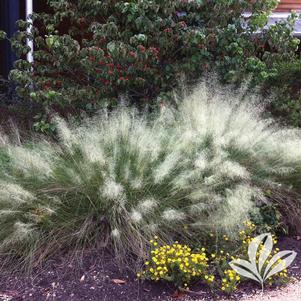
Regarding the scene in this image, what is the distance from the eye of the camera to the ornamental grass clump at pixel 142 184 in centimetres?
435

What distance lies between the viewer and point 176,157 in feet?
16.0

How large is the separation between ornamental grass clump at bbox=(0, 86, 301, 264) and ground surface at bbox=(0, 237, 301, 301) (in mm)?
160

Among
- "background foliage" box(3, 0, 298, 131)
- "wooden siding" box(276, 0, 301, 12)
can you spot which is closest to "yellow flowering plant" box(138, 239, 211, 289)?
"background foliage" box(3, 0, 298, 131)

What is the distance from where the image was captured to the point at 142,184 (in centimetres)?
458

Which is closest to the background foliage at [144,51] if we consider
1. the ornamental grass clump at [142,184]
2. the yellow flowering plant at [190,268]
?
the ornamental grass clump at [142,184]

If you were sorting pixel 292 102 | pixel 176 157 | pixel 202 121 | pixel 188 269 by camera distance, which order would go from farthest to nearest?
pixel 292 102 < pixel 202 121 < pixel 176 157 < pixel 188 269

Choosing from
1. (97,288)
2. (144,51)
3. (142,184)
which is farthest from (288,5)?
(97,288)

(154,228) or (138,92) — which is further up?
(154,228)

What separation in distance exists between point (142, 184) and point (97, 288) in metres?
0.93

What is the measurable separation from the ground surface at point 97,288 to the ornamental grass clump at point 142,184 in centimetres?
16

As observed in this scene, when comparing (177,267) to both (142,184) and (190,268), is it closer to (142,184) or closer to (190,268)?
(190,268)

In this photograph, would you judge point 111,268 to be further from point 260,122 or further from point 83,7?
point 83,7

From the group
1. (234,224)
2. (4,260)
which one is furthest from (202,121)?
(4,260)

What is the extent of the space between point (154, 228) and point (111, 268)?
431 millimetres
